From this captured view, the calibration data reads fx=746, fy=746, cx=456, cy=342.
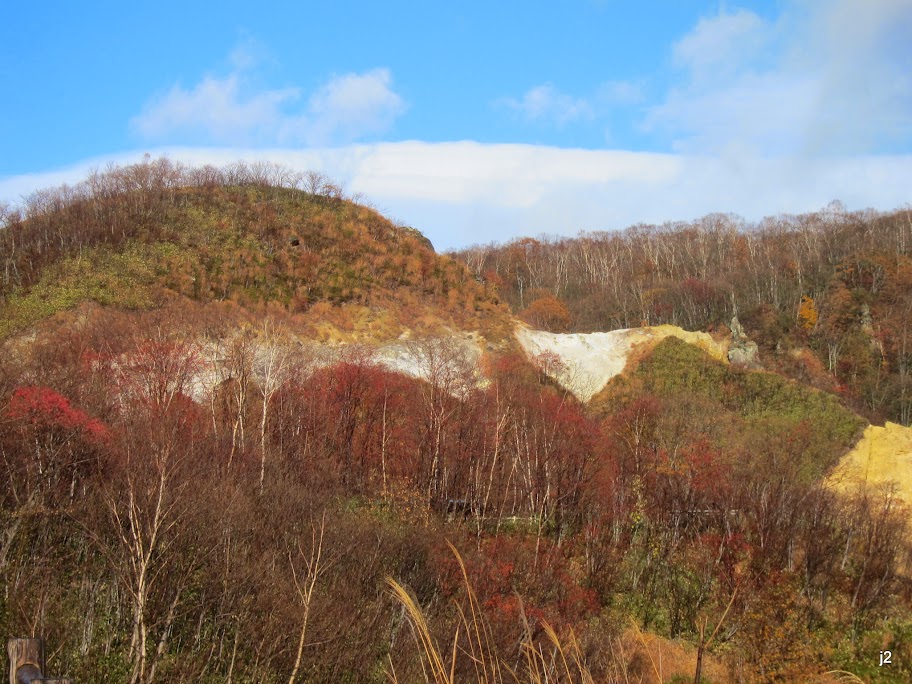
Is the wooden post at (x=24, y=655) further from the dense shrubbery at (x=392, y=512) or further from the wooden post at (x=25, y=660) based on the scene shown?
the dense shrubbery at (x=392, y=512)

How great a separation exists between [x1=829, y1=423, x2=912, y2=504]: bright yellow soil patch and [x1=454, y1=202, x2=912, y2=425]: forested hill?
13470 mm

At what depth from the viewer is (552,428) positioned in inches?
1353

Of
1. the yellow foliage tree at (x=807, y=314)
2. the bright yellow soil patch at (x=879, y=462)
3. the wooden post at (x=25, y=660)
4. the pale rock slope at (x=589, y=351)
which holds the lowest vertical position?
the bright yellow soil patch at (x=879, y=462)

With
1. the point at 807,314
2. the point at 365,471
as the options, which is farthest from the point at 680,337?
the point at 807,314

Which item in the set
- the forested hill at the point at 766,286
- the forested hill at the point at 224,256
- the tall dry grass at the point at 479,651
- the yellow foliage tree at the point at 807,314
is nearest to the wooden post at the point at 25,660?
the tall dry grass at the point at 479,651

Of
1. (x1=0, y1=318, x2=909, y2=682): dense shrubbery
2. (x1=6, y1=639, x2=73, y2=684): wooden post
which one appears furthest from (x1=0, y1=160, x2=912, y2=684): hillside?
(x1=6, y1=639, x2=73, y2=684): wooden post

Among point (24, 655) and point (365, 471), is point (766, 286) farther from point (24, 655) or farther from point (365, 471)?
point (24, 655)

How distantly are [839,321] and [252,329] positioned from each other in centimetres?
6243

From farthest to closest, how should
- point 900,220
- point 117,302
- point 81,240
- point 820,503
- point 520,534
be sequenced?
point 900,220 < point 81,240 < point 117,302 < point 820,503 < point 520,534

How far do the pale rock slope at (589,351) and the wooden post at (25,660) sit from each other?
39.5 m

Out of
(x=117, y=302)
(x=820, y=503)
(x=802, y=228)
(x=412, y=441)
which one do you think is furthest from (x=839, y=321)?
(x=117, y=302)

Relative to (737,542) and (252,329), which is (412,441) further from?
(737,542)

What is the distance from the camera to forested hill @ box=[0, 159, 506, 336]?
126 ft

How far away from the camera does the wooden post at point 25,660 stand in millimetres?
4645
